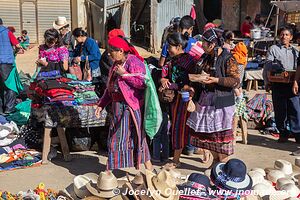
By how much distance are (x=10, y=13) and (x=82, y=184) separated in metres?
15.9

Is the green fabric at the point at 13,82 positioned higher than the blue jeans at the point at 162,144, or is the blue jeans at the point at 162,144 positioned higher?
the green fabric at the point at 13,82

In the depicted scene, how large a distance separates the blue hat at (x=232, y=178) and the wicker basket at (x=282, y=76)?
2646 mm

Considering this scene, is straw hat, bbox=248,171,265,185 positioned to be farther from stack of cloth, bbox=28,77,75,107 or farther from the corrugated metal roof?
the corrugated metal roof

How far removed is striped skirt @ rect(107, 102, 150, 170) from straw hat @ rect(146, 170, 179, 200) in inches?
38.9

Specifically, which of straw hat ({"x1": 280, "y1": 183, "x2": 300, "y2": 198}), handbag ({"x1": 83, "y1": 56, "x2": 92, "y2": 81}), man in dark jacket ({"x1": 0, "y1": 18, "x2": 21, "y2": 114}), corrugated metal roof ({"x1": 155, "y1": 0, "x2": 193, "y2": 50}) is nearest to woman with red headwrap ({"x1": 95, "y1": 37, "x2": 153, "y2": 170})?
straw hat ({"x1": 280, "y1": 183, "x2": 300, "y2": 198})

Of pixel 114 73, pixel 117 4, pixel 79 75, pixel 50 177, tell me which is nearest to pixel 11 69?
pixel 79 75

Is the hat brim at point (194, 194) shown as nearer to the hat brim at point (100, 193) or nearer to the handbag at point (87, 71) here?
the hat brim at point (100, 193)

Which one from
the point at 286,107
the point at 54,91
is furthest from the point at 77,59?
the point at 286,107

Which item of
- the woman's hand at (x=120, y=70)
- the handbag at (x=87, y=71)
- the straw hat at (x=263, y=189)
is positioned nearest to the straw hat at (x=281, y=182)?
the straw hat at (x=263, y=189)

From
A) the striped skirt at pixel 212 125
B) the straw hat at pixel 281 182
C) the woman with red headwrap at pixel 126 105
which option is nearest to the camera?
the straw hat at pixel 281 182

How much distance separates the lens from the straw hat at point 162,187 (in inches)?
134

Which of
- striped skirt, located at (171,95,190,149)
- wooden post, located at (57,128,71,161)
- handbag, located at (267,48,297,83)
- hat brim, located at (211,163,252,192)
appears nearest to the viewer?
hat brim, located at (211,163,252,192)

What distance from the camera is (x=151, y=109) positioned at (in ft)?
14.6

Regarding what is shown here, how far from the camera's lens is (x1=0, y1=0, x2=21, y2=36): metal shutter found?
18125 mm
